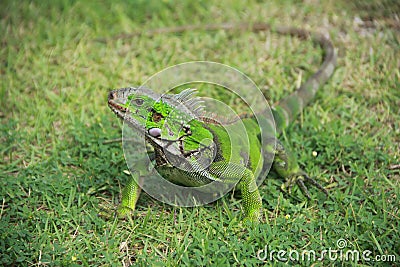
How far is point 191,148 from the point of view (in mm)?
3609

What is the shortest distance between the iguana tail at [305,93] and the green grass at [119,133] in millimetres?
115

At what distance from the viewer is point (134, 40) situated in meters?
6.39

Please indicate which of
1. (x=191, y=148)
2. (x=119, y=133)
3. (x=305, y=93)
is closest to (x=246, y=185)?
(x=191, y=148)

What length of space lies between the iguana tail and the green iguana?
306mm

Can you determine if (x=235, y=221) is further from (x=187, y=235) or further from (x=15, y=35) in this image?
(x=15, y=35)

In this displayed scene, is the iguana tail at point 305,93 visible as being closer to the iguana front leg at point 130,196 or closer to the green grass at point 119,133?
the green grass at point 119,133

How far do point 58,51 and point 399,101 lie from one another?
4.24 metres

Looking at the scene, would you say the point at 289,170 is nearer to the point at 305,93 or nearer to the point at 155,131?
the point at 305,93

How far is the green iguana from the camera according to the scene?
3471 millimetres

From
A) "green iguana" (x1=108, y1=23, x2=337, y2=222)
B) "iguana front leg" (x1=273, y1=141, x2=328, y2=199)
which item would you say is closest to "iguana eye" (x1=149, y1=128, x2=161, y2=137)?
"green iguana" (x1=108, y1=23, x2=337, y2=222)

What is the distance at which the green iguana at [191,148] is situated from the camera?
347cm

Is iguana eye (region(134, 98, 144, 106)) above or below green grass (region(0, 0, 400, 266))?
above

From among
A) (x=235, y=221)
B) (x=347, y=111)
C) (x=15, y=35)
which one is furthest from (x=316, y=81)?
(x=15, y=35)

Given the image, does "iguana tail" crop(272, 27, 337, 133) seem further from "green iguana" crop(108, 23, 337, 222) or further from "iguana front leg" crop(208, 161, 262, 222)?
"iguana front leg" crop(208, 161, 262, 222)
